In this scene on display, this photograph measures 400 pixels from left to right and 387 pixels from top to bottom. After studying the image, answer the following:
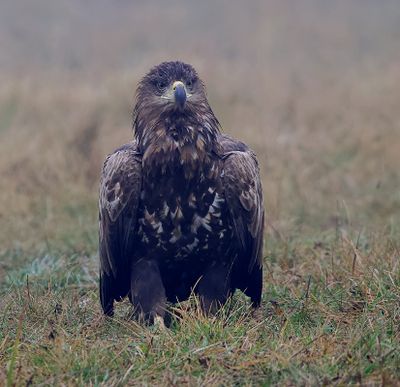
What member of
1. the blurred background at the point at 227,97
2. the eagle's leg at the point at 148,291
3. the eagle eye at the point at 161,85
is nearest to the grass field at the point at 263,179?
the blurred background at the point at 227,97

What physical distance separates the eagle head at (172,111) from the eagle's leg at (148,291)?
2.12 feet

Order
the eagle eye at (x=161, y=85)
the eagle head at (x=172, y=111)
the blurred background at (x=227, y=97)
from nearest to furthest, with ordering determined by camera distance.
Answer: the eagle head at (x=172, y=111)
the eagle eye at (x=161, y=85)
the blurred background at (x=227, y=97)

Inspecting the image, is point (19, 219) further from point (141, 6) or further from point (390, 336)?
point (141, 6)

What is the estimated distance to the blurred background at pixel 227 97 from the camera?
929 centimetres

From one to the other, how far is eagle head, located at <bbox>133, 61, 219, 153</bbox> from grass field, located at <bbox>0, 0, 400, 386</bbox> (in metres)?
0.91

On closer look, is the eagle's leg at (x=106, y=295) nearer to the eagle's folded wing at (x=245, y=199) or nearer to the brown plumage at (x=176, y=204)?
the brown plumage at (x=176, y=204)

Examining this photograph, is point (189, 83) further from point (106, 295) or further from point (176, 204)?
point (106, 295)

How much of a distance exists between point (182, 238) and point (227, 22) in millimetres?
15655

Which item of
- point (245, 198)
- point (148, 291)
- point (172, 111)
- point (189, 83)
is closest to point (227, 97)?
point (189, 83)

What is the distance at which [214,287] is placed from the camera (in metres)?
5.38

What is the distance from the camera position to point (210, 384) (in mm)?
4090

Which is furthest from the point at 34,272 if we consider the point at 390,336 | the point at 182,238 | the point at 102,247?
the point at 390,336

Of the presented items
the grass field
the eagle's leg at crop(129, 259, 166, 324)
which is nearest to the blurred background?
the grass field

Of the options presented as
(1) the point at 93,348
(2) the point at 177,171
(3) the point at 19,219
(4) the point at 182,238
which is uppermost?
(2) the point at 177,171
